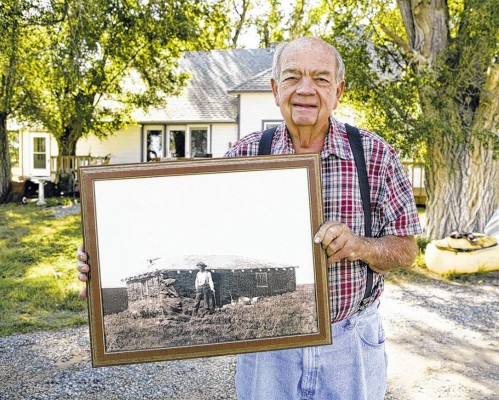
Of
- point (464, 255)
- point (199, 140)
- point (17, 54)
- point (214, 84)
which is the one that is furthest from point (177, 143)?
point (464, 255)

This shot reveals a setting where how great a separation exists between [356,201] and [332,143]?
22 centimetres

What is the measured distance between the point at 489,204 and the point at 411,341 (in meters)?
4.94

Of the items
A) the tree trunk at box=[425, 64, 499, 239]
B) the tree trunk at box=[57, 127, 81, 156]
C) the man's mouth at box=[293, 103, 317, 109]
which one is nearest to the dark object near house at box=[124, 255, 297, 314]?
the man's mouth at box=[293, 103, 317, 109]

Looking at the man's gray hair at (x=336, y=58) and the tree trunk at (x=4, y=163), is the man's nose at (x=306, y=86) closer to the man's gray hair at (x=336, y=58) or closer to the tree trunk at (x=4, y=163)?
the man's gray hair at (x=336, y=58)

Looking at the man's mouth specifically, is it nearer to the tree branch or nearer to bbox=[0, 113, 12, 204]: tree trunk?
the tree branch

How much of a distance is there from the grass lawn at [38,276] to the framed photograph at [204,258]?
4507mm

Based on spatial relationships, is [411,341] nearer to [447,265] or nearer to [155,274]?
[447,265]

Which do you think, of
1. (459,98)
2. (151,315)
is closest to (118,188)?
(151,315)

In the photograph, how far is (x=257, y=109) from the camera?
21000 millimetres

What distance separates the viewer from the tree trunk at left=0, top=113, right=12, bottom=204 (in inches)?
704

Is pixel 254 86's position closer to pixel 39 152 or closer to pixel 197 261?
pixel 39 152

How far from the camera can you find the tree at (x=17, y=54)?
270 inches

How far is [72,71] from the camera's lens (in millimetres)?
7566

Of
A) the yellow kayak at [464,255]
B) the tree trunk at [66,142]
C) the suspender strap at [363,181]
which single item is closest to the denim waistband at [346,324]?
the suspender strap at [363,181]
